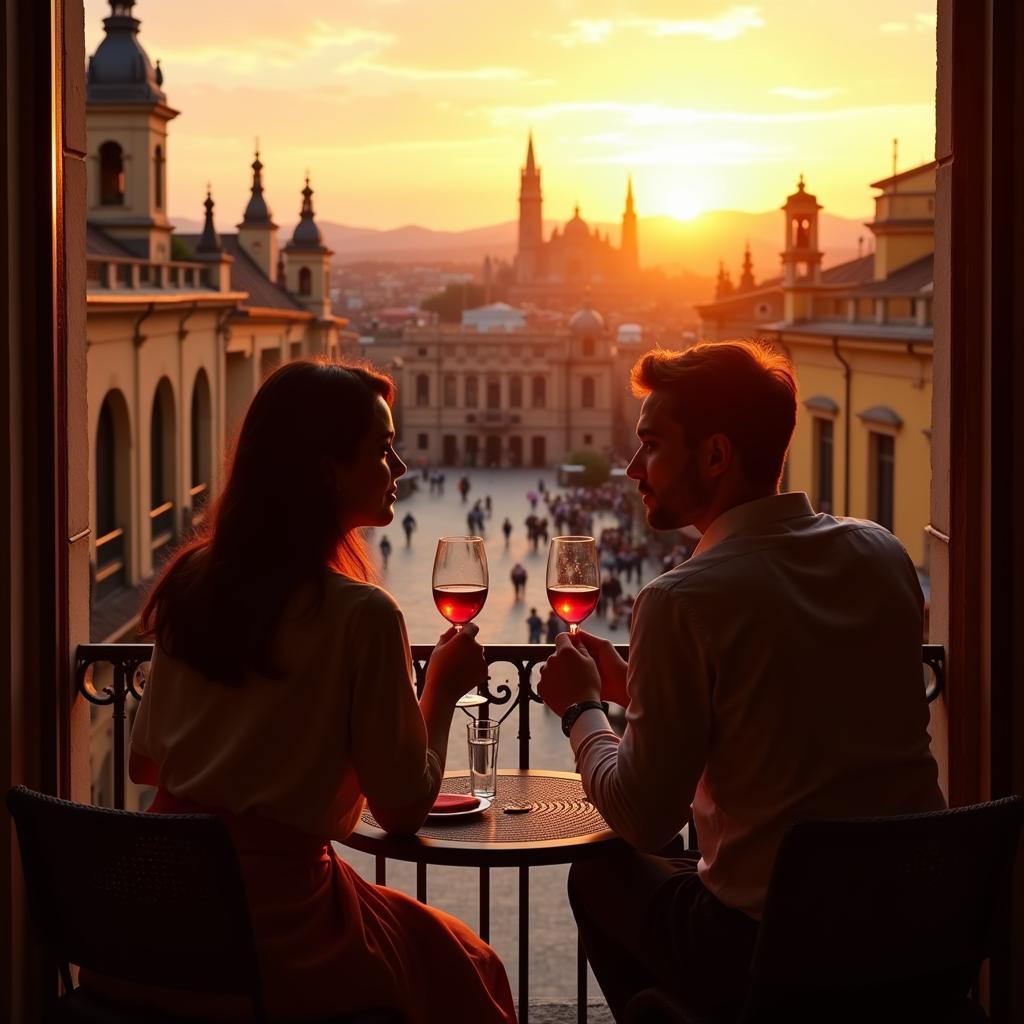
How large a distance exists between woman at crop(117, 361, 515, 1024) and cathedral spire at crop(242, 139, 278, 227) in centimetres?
4030

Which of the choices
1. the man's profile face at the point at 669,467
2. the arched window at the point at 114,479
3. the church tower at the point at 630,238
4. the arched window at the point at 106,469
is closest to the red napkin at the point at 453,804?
the man's profile face at the point at 669,467

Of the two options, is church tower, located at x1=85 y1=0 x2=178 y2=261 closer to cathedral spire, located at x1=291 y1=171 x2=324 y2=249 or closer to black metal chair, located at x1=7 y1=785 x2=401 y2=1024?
cathedral spire, located at x1=291 y1=171 x2=324 y2=249

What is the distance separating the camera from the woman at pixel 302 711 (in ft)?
6.79

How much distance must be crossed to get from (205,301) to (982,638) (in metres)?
20.7

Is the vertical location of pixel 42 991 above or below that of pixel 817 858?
below

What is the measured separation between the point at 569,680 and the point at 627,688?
0.27m

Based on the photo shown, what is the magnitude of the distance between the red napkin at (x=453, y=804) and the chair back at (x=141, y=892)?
0.56 meters

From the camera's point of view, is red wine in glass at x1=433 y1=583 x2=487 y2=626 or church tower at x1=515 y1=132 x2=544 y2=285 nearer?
red wine in glass at x1=433 y1=583 x2=487 y2=626

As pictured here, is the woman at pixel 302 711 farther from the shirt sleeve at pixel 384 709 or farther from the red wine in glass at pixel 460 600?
the red wine in glass at pixel 460 600

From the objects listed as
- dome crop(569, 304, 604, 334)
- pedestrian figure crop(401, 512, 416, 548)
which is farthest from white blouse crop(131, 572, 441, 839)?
dome crop(569, 304, 604, 334)

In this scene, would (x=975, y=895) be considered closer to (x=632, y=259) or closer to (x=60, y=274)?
(x=60, y=274)

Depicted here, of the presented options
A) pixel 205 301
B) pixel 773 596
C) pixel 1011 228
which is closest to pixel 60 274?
pixel 773 596

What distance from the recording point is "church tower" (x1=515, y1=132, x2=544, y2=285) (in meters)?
140

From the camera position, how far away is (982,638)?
2773 millimetres
